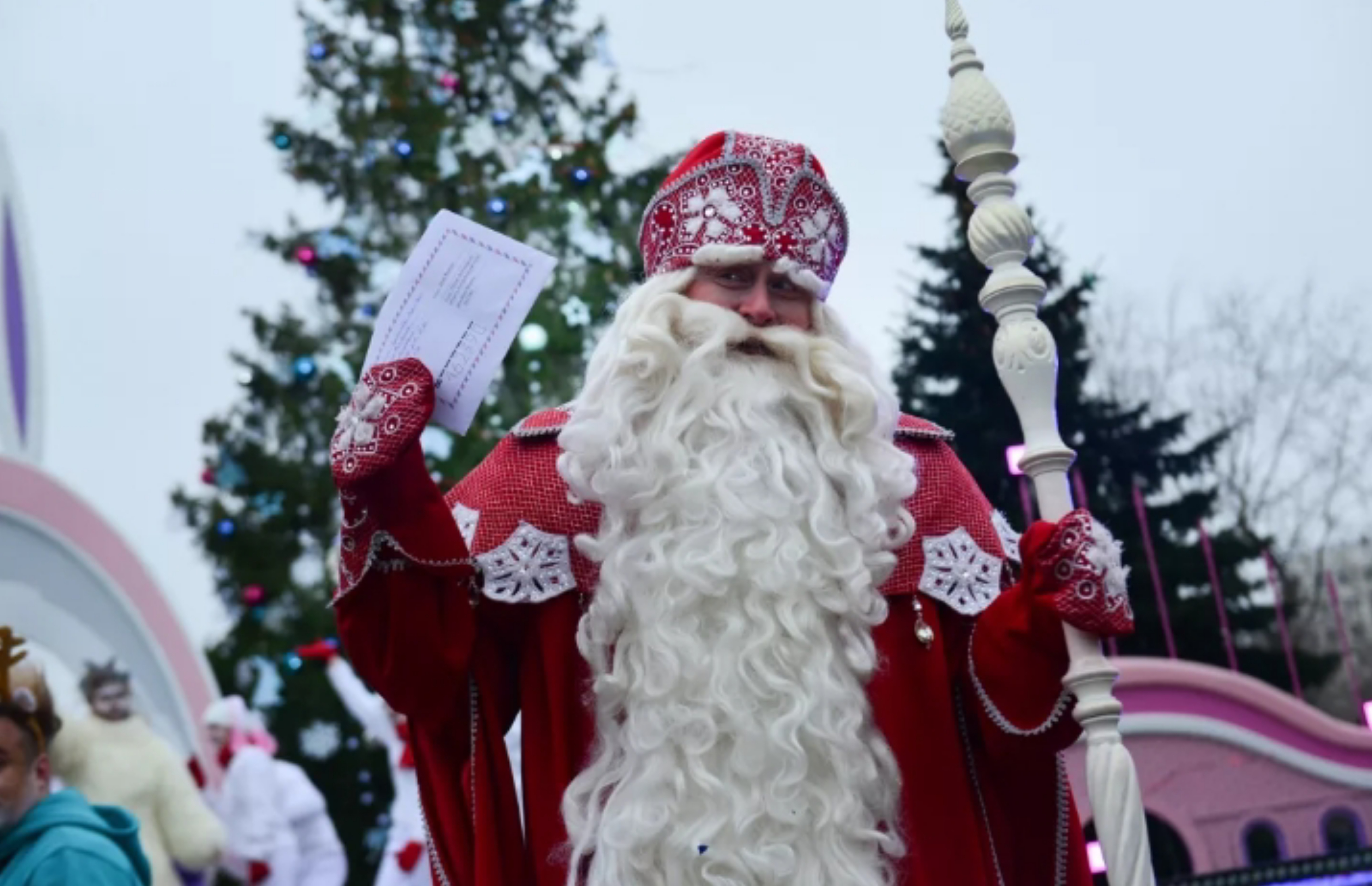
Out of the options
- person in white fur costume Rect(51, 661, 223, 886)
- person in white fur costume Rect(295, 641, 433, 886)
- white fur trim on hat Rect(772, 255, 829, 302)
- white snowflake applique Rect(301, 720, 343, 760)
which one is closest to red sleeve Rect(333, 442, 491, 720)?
white fur trim on hat Rect(772, 255, 829, 302)

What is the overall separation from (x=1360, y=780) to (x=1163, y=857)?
1562 millimetres

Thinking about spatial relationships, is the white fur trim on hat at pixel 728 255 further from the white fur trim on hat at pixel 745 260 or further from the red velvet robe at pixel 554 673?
the red velvet robe at pixel 554 673

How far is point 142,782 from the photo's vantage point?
6.73 metres

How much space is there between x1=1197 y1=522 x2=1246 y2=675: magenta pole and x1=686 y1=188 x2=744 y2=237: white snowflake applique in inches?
343

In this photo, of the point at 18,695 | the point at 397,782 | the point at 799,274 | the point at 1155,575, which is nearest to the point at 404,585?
Answer: the point at 799,274

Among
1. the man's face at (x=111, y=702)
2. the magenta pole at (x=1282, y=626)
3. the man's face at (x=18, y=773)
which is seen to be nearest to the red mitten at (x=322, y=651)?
the man's face at (x=111, y=702)

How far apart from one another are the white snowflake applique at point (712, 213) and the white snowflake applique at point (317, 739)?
8.53 meters

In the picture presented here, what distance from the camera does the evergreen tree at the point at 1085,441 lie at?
11.7m

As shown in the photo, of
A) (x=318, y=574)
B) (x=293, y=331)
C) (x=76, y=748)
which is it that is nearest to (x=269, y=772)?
(x=76, y=748)

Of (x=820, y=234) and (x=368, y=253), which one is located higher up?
(x=368, y=253)

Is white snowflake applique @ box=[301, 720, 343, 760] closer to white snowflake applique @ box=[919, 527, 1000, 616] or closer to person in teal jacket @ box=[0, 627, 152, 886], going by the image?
person in teal jacket @ box=[0, 627, 152, 886]

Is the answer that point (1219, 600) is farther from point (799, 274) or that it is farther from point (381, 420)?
point (381, 420)

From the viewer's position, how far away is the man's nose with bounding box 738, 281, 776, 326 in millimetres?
3076

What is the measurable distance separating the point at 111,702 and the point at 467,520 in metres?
4.61
